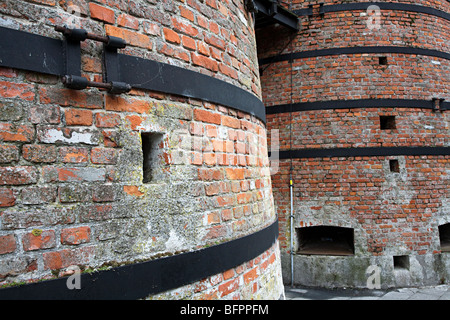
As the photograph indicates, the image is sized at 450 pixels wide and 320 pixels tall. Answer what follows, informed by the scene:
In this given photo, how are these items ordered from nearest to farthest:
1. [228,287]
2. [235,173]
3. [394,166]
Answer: [228,287] → [235,173] → [394,166]

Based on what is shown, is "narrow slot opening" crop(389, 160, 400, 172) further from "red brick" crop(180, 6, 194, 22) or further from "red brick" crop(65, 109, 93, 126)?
"red brick" crop(65, 109, 93, 126)

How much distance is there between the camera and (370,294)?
633cm

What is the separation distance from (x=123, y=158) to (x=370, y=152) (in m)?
5.95

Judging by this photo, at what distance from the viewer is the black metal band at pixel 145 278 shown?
5.00 feet

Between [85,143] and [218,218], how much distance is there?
1020 mm

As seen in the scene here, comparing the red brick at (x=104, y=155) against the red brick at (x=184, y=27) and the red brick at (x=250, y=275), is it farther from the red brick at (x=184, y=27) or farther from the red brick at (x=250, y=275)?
the red brick at (x=250, y=275)

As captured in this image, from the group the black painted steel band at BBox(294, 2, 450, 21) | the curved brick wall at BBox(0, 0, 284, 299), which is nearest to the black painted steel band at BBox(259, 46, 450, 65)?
the black painted steel band at BBox(294, 2, 450, 21)

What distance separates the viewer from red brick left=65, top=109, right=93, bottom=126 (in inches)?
66.0

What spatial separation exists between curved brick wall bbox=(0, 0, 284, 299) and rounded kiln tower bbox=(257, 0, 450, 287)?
14.6 ft

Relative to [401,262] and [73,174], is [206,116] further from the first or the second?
[401,262]

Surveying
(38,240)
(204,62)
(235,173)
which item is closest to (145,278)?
(38,240)

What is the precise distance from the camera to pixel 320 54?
23.0ft

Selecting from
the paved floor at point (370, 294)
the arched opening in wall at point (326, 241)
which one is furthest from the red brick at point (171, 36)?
the arched opening in wall at point (326, 241)

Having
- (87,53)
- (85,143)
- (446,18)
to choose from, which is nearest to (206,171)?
(85,143)
